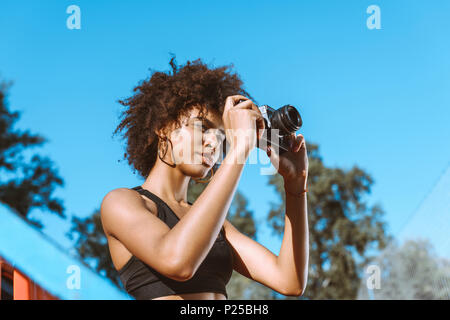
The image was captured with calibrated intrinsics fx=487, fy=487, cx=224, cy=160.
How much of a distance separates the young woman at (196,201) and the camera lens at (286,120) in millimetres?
99

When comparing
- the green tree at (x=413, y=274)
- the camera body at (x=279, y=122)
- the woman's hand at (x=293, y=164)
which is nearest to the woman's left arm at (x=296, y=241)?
the woman's hand at (x=293, y=164)

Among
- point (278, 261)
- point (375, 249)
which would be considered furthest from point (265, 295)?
point (278, 261)

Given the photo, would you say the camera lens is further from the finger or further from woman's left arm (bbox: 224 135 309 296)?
the finger

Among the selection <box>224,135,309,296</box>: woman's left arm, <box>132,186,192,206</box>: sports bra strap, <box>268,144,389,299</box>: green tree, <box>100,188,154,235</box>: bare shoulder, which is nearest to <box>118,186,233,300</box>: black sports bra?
<box>132,186,192,206</box>: sports bra strap

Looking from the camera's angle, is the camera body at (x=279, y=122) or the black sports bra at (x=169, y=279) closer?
the black sports bra at (x=169, y=279)

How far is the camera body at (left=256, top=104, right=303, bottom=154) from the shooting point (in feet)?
4.94

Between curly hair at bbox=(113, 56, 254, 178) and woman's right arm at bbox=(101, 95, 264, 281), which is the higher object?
curly hair at bbox=(113, 56, 254, 178)

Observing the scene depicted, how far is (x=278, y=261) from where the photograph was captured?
1.61m

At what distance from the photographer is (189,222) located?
1.09m

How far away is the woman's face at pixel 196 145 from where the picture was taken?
149cm

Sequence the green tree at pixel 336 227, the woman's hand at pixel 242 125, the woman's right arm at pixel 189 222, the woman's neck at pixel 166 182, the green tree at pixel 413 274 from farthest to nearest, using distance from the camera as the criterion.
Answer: the green tree at pixel 336 227, the green tree at pixel 413 274, the woman's neck at pixel 166 182, the woman's hand at pixel 242 125, the woman's right arm at pixel 189 222

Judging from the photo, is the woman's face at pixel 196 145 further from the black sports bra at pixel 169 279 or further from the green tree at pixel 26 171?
the green tree at pixel 26 171

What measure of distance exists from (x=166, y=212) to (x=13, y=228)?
0.41 m

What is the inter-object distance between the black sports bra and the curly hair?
0.28m
